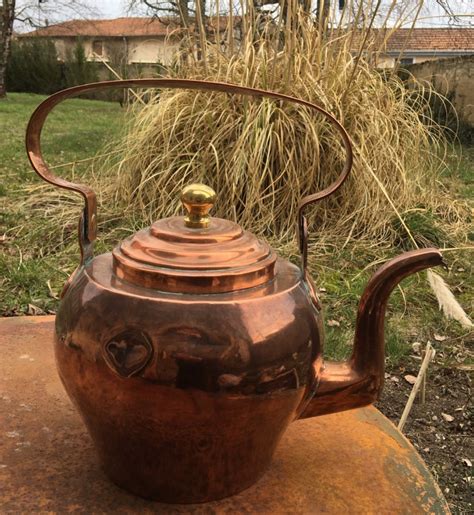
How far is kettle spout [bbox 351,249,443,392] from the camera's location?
802 mm

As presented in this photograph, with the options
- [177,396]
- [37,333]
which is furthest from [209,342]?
[37,333]

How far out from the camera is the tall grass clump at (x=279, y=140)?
279 cm

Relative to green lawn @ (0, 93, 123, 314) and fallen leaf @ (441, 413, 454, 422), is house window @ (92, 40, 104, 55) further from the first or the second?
fallen leaf @ (441, 413, 454, 422)

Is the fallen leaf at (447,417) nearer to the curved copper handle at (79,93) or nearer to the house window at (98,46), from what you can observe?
the curved copper handle at (79,93)

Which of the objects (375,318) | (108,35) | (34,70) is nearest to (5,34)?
(34,70)

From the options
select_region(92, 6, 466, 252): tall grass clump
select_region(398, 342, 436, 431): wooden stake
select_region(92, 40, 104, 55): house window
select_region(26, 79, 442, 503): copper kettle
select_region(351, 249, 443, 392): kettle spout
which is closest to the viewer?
select_region(26, 79, 442, 503): copper kettle

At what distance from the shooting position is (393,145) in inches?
125

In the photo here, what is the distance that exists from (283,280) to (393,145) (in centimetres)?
258

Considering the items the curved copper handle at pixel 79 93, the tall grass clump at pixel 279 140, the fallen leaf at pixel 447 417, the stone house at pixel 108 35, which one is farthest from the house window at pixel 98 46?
the curved copper handle at pixel 79 93

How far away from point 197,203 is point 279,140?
6.61 feet

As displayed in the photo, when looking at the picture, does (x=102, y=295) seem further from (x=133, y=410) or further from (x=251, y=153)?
(x=251, y=153)

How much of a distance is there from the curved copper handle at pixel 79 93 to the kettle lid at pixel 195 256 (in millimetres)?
92

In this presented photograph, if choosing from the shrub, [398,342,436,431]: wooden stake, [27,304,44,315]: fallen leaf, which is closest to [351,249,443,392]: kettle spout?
[398,342,436,431]: wooden stake

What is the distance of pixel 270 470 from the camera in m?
0.85
